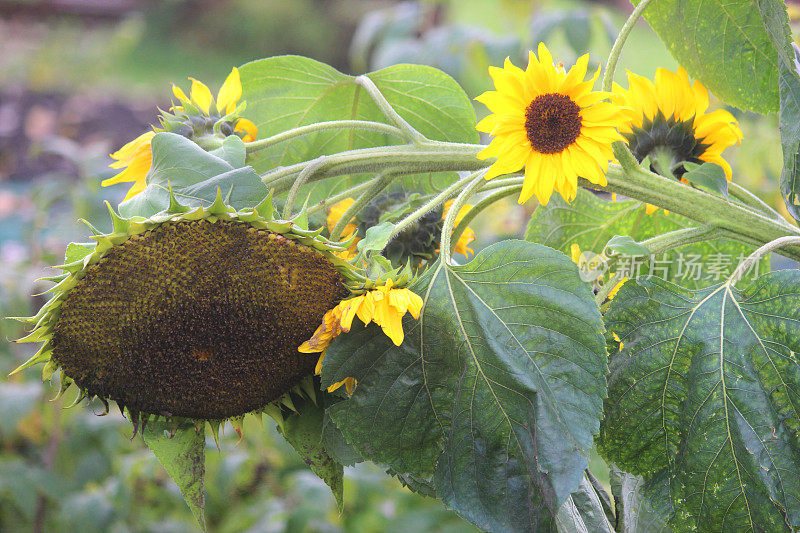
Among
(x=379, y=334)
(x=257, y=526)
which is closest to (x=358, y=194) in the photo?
(x=379, y=334)

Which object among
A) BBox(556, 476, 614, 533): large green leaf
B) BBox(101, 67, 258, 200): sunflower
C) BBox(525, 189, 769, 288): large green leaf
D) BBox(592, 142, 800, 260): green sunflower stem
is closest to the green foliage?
BBox(592, 142, 800, 260): green sunflower stem

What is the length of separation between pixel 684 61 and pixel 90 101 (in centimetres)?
474

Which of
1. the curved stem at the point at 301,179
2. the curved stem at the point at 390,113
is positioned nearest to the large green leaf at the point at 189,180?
the curved stem at the point at 301,179

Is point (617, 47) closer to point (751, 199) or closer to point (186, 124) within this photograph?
point (751, 199)

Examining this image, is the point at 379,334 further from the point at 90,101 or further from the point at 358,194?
the point at 90,101

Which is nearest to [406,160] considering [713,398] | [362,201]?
[362,201]

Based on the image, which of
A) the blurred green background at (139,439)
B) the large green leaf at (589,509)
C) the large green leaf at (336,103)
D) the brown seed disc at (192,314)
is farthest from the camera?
the blurred green background at (139,439)

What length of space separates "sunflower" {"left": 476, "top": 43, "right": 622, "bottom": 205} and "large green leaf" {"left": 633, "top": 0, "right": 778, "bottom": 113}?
15cm

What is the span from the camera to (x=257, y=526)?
1.51m

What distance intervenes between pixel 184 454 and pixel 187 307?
0.13 meters

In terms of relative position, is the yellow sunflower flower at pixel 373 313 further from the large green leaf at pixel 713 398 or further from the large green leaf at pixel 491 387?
the large green leaf at pixel 713 398

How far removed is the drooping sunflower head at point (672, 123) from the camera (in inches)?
23.1

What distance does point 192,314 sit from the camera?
0.41 metres

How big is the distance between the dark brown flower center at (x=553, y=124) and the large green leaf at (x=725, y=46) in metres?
0.16
